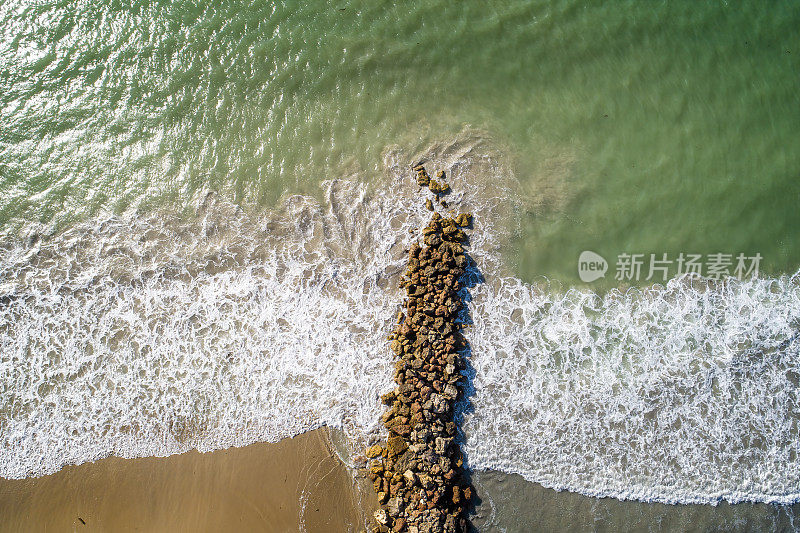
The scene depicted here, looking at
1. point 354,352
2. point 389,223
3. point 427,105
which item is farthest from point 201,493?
point 427,105

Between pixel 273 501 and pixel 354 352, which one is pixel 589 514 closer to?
pixel 354 352

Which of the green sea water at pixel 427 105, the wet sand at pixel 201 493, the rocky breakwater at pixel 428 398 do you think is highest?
the green sea water at pixel 427 105

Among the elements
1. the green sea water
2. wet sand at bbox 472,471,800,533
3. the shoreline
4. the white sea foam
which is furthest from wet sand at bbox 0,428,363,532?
the green sea water

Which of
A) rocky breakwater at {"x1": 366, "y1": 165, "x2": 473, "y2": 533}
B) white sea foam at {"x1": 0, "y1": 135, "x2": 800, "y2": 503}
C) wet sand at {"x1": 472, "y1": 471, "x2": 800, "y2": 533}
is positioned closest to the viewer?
rocky breakwater at {"x1": 366, "y1": 165, "x2": 473, "y2": 533}

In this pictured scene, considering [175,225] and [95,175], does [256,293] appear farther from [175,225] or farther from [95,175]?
[95,175]

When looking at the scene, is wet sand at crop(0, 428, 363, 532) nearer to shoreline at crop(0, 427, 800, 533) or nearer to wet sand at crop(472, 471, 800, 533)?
shoreline at crop(0, 427, 800, 533)

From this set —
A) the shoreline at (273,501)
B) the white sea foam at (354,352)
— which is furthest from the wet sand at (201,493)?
the white sea foam at (354,352)

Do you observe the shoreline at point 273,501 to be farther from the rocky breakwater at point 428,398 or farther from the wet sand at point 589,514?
the rocky breakwater at point 428,398
